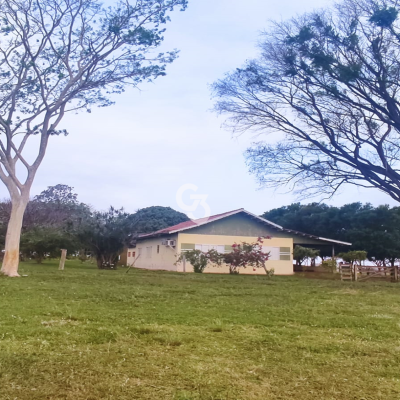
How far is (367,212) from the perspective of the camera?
37.3 meters

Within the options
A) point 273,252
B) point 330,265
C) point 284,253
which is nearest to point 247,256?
point 273,252

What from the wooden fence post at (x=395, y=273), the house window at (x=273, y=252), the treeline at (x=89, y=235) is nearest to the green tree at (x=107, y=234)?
the treeline at (x=89, y=235)

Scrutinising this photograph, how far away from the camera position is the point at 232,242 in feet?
93.8

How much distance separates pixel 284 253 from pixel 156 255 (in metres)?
8.81

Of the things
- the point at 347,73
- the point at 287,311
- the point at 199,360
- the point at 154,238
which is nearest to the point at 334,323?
the point at 287,311

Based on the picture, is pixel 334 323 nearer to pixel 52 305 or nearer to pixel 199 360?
pixel 199 360

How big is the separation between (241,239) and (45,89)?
630 inches

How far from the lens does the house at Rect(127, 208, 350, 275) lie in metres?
27.8

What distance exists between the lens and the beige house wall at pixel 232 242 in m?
27.5

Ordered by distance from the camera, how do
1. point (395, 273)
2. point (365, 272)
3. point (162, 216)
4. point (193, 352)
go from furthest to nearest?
point (162, 216) < point (395, 273) < point (365, 272) < point (193, 352)

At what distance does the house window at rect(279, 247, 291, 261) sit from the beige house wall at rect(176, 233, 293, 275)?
19 centimetres

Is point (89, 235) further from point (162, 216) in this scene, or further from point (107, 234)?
point (162, 216)

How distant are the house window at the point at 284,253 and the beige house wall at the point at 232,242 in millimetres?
190

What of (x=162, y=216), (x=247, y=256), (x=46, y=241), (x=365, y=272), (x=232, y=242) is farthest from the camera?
(x=162, y=216)
